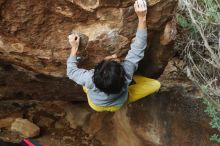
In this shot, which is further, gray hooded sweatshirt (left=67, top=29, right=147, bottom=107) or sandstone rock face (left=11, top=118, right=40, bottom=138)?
sandstone rock face (left=11, top=118, right=40, bottom=138)

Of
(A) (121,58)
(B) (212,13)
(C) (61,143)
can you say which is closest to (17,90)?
(C) (61,143)

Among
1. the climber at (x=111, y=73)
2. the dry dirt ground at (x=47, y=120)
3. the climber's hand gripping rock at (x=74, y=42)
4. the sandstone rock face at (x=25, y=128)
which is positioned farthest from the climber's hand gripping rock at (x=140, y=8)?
the sandstone rock face at (x=25, y=128)

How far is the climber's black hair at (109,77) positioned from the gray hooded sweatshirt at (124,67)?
12cm

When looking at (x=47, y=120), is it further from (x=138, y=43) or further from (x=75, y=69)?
(x=138, y=43)

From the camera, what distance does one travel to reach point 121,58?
3.78 meters

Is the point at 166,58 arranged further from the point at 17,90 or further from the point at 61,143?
the point at 61,143

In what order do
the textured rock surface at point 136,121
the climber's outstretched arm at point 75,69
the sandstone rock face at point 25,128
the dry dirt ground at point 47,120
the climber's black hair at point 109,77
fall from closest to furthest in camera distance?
the climber's black hair at point 109,77 → the climber's outstretched arm at point 75,69 → the textured rock surface at point 136,121 → the sandstone rock face at point 25,128 → the dry dirt ground at point 47,120

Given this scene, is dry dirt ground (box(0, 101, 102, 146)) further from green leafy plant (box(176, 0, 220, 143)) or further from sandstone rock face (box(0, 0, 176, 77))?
green leafy plant (box(176, 0, 220, 143))

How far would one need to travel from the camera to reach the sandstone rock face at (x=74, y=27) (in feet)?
11.4

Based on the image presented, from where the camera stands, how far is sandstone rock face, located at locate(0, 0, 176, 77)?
11.4 ft

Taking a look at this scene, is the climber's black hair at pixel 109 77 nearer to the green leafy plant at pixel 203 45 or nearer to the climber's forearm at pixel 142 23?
Result: the climber's forearm at pixel 142 23

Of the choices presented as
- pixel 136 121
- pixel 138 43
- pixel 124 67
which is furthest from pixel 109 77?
pixel 136 121

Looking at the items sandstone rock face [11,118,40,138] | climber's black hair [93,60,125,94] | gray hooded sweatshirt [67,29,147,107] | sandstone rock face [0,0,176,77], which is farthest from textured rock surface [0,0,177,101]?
sandstone rock face [11,118,40,138]

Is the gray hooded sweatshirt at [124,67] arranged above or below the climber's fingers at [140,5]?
below
